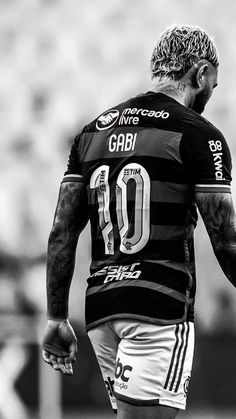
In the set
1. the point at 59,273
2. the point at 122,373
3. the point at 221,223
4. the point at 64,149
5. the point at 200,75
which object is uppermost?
the point at 64,149

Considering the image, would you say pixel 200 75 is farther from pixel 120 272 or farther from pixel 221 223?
pixel 120 272

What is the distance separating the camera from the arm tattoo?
12.1 ft

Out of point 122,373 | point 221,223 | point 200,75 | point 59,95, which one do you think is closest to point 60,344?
point 122,373

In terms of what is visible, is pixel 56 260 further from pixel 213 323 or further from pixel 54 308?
pixel 213 323

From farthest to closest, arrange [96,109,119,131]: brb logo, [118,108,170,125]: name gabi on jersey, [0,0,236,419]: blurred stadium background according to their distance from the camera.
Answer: [0,0,236,419]: blurred stadium background < [96,109,119,131]: brb logo < [118,108,170,125]: name gabi on jersey

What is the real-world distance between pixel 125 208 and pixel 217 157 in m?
0.36

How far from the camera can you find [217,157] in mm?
3314

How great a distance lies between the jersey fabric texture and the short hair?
4.4 inches

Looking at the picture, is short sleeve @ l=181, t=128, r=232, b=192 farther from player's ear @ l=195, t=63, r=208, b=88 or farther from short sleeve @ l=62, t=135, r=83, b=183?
short sleeve @ l=62, t=135, r=83, b=183

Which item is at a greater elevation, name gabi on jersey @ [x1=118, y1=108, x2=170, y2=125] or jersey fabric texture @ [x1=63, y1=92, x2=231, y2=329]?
name gabi on jersey @ [x1=118, y1=108, x2=170, y2=125]

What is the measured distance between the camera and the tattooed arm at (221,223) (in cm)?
333

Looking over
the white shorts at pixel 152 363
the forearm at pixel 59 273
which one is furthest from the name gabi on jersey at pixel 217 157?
the forearm at pixel 59 273

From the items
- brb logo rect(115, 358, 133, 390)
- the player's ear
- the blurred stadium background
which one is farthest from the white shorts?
the blurred stadium background

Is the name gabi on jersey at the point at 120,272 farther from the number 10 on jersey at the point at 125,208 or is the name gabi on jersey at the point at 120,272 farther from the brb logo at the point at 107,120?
the brb logo at the point at 107,120
